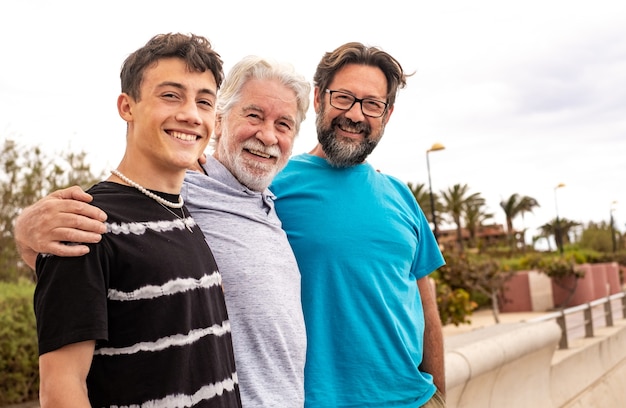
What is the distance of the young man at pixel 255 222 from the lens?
2.21m

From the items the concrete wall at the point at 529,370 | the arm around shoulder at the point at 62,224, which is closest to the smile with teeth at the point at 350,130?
the arm around shoulder at the point at 62,224

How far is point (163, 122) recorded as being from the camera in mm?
1938

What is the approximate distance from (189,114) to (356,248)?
3.57ft

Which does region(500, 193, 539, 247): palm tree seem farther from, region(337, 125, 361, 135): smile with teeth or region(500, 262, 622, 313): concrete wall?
region(337, 125, 361, 135): smile with teeth

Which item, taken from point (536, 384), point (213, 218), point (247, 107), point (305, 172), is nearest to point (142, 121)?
point (213, 218)

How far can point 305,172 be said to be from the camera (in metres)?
2.99

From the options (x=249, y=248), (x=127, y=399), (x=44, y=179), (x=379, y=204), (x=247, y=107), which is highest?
(x=44, y=179)

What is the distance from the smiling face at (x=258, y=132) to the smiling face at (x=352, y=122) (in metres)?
0.42

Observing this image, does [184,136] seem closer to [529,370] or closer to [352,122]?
[352,122]

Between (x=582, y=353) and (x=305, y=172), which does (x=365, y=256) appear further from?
(x=582, y=353)

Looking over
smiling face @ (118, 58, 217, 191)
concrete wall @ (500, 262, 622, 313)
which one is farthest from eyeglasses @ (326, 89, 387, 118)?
concrete wall @ (500, 262, 622, 313)

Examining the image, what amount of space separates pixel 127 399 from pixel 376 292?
130 cm

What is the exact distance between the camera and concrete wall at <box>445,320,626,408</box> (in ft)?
14.4

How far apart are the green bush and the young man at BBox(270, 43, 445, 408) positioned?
7784mm
